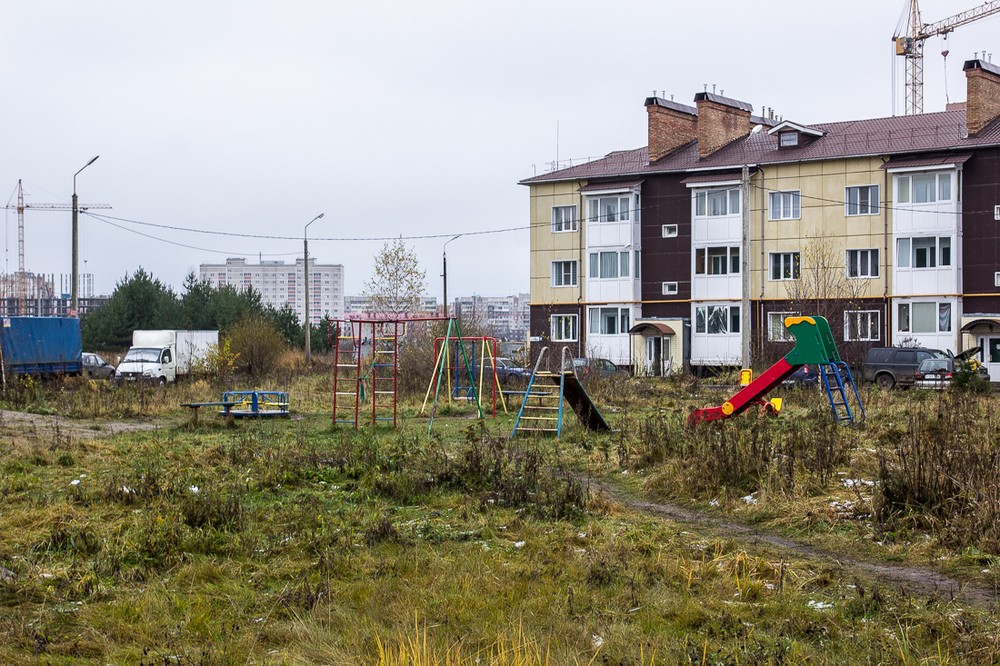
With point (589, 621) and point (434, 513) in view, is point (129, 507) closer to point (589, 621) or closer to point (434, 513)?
point (434, 513)

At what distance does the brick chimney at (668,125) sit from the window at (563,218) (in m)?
4.50

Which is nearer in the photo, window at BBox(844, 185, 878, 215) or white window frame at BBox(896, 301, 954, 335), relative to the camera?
white window frame at BBox(896, 301, 954, 335)

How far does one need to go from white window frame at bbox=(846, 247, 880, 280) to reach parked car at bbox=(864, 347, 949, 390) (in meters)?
7.65

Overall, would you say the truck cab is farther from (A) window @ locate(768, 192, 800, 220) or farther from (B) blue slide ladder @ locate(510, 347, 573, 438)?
(A) window @ locate(768, 192, 800, 220)

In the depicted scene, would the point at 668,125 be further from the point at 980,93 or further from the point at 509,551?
the point at 509,551

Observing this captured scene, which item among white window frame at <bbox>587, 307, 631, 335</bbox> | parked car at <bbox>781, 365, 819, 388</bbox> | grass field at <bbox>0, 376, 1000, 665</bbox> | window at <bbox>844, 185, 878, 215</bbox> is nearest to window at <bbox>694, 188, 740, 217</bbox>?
window at <bbox>844, 185, 878, 215</bbox>

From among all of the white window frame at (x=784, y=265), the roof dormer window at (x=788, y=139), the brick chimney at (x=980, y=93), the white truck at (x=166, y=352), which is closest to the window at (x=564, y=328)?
the white window frame at (x=784, y=265)

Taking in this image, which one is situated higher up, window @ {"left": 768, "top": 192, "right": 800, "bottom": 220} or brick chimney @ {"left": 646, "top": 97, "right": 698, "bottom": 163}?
brick chimney @ {"left": 646, "top": 97, "right": 698, "bottom": 163}

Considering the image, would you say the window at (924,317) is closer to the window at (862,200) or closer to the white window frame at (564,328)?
the window at (862,200)

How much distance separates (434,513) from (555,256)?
135 feet

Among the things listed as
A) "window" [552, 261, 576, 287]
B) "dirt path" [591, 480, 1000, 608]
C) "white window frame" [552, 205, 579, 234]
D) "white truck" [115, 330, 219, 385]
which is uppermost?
"white window frame" [552, 205, 579, 234]

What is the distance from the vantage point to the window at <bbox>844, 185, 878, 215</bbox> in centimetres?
4388

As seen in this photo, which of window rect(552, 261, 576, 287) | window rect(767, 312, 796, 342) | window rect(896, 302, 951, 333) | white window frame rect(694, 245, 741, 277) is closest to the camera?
window rect(767, 312, 796, 342)

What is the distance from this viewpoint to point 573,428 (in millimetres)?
18188
